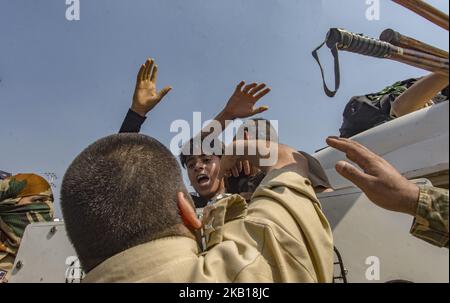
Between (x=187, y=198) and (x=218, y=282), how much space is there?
0.26 m

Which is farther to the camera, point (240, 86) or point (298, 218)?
point (240, 86)

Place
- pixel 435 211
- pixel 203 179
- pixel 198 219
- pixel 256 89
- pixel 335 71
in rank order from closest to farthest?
pixel 435 211 < pixel 198 219 < pixel 335 71 < pixel 256 89 < pixel 203 179

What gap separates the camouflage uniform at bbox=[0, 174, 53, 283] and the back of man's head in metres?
2.11

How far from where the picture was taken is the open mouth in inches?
105

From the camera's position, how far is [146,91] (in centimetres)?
247

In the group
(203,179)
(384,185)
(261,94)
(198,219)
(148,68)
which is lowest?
(203,179)

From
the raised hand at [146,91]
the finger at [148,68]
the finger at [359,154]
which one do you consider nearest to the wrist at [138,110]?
the raised hand at [146,91]

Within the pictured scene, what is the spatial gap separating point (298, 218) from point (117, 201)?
0.46m

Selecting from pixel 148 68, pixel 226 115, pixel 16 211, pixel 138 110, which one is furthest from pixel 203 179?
pixel 16 211

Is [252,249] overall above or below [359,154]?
below

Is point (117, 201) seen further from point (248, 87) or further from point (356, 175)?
point (248, 87)

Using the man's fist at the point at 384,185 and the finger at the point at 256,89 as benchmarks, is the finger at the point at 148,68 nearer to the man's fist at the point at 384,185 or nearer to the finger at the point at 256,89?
the finger at the point at 256,89

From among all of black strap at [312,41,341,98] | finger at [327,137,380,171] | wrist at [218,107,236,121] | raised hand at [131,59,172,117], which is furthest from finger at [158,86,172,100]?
finger at [327,137,380,171]

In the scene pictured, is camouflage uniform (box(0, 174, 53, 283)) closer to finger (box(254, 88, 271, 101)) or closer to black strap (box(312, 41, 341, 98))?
finger (box(254, 88, 271, 101))
